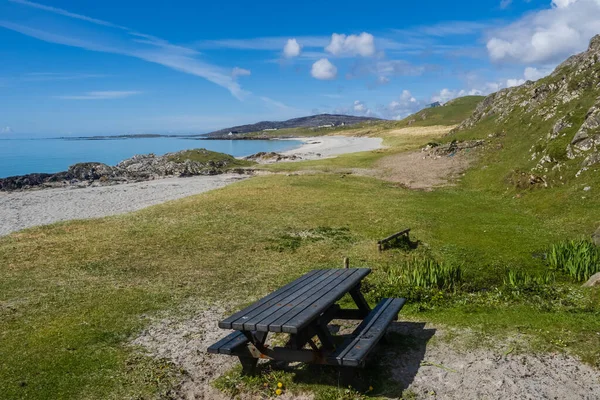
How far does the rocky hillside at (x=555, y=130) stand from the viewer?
31.3 metres

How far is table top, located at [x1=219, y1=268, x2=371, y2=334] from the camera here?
8312mm

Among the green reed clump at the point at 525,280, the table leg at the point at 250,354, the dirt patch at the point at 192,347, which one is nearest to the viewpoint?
the table leg at the point at 250,354

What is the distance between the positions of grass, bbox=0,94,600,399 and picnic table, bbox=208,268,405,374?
2.74 ft

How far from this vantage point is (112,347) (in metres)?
12.1

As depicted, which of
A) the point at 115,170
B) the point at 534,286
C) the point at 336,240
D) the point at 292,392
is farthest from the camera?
the point at 115,170

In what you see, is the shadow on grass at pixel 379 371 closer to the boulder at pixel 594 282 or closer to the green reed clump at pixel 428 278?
the green reed clump at pixel 428 278

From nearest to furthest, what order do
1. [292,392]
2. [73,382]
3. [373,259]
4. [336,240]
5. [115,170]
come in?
[292,392] < [73,382] < [373,259] < [336,240] < [115,170]

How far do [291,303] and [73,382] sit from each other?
5683mm

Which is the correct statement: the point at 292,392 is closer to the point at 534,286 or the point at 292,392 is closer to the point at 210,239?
the point at 534,286

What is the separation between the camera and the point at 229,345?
9.65 metres

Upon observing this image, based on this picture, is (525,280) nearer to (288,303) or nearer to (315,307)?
(315,307)

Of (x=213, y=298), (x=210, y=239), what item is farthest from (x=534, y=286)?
(x=210, y=239)

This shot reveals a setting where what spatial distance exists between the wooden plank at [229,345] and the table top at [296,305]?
103 centimetres

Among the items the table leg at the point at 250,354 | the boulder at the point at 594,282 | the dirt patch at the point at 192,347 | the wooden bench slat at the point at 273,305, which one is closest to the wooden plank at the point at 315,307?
the wooden bench slat at the point at 273,305
